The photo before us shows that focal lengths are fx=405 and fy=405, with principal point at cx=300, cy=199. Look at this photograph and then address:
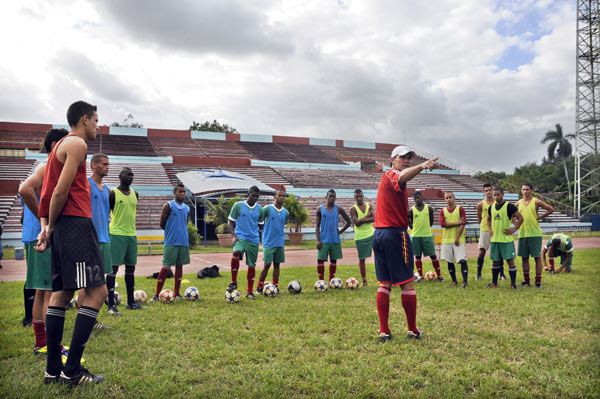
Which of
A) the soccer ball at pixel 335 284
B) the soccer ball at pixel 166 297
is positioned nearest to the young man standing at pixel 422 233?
the soccer ball at pixel 335 284

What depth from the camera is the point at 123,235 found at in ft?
23.1

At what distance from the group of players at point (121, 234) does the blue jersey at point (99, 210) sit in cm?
2

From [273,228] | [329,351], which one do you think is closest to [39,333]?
[329,351]

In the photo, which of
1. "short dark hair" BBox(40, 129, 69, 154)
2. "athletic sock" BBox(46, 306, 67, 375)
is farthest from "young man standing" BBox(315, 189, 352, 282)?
"athletic sock" BBox(46, 306, 67, 375)

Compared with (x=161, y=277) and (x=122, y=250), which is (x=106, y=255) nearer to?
(x=122, y=250)

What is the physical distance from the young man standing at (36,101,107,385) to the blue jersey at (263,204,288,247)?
16.2 ft

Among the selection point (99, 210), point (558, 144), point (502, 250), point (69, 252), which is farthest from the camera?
point (558, 144)

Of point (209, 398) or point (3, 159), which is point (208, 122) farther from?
point (209, 398)

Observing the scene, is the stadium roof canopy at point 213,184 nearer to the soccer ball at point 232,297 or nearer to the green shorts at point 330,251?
the green shorts at point 330,251

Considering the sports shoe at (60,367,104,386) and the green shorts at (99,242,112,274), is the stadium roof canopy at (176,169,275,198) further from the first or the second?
the sports shoe at (60,367,104,386)

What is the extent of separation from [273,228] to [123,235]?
2.96 m

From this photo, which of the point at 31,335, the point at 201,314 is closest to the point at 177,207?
the point at 201,314

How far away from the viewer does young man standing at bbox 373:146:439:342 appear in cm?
513

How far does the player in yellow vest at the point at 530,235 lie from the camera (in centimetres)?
895
